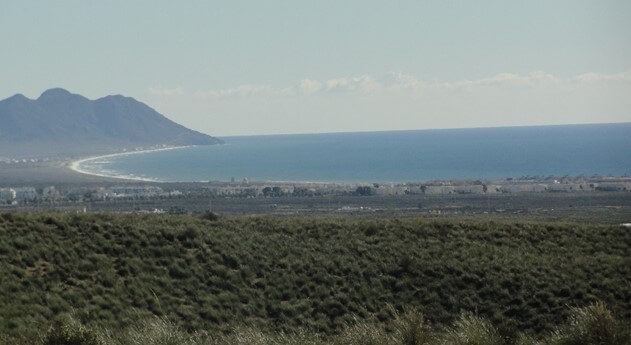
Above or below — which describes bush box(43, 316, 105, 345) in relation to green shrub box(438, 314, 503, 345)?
above

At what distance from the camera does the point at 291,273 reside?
1953cm

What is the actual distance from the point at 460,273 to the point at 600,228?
22.2 ft

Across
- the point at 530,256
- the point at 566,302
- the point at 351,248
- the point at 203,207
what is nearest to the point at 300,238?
the point at 351,248

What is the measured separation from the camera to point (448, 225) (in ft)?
78.3

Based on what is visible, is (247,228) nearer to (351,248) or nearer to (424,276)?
(351,248)

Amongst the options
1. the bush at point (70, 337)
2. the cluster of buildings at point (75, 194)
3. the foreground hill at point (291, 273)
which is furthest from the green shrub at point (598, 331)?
the cluster of buildings at point (75, 194)

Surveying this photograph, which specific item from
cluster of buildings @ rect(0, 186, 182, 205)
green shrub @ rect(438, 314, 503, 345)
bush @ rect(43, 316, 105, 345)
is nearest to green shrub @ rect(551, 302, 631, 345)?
green shrub @ rect(438, 314, 503, 345)

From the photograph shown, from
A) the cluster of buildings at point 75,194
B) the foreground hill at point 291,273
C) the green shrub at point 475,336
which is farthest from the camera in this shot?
the cluster of buildings at point 75,194

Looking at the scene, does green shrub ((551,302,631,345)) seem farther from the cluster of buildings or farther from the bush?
the cluster of buildings

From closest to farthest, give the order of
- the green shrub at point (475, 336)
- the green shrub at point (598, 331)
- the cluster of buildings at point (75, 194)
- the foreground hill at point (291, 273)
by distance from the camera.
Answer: the green shrub at point (598, 331)
the green shrub at point (475, 336)
the foreground hill at point (291, 273)
the cluster of buildings at point (75, 194)

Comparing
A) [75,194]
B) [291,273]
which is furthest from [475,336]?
[75,194]

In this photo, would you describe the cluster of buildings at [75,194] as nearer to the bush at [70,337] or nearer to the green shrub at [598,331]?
the bush at [70,337]

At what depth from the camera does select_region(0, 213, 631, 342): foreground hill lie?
1670cm

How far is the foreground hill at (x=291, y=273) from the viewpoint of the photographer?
54.8ft
